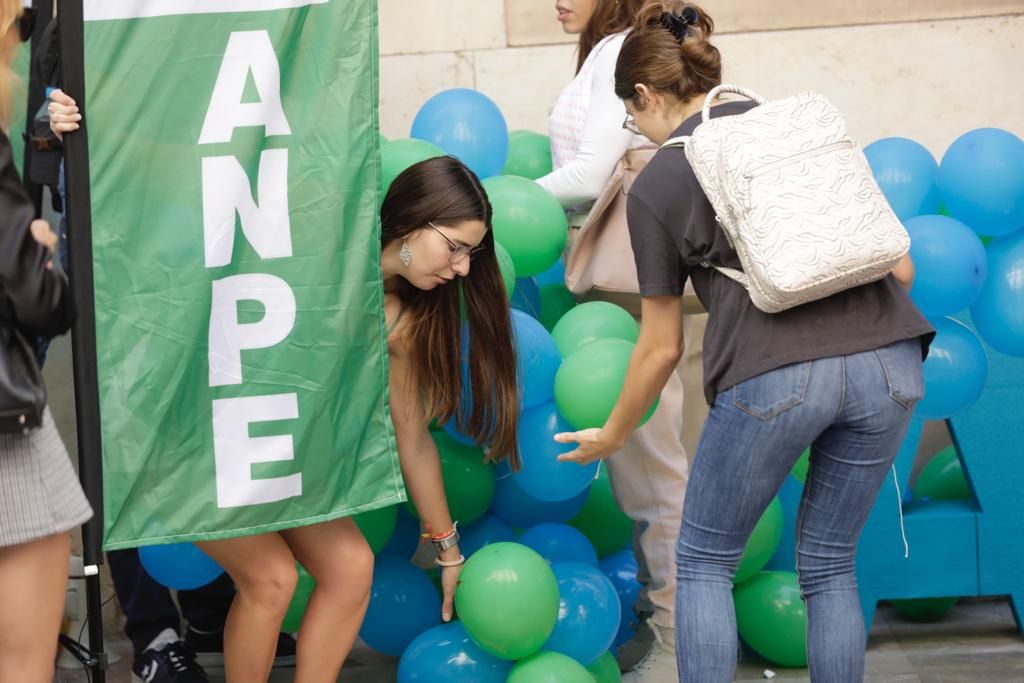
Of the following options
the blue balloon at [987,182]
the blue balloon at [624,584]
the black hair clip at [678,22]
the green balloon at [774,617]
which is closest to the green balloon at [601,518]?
the blue balloon at [624,584]

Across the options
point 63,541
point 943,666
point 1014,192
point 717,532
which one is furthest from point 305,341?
point 943,666

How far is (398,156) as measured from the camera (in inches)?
136

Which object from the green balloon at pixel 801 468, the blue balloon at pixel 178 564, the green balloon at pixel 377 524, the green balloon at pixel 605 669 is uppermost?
the green balloon at pixel 801 468

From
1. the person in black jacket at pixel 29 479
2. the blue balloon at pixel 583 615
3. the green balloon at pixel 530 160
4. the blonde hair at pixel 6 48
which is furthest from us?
the green balloon at pixel 530 160

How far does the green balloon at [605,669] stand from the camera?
3.50m

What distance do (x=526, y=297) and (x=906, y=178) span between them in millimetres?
1140

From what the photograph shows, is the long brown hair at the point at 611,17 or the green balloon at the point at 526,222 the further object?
the long brown hair at the point at 611,17

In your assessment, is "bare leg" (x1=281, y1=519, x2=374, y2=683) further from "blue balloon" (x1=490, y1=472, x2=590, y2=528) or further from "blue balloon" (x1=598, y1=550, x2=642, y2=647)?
"blue balloon" (x1=598, y1=550, x2=642, y2=647)

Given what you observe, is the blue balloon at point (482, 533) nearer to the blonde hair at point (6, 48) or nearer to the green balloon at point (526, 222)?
the green balloon at point (526, 222)

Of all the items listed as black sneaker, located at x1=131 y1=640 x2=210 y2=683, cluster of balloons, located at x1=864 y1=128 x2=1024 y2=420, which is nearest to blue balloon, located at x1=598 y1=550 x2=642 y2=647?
Result: cluster of balloons, located at x1=864 y1=128 x2=1024 y2=420

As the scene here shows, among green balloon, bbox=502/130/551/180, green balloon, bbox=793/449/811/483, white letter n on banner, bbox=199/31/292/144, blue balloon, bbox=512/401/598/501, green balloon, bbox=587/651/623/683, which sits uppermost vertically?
white letter n on banner, bbox=199/31/292/144

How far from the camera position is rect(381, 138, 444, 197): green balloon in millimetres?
3432

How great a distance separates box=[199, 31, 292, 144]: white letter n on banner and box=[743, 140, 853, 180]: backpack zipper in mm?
1066

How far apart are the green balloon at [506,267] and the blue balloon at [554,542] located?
2.19 ft
